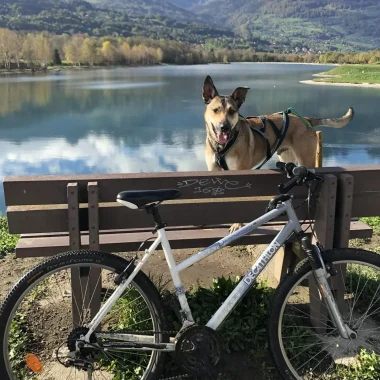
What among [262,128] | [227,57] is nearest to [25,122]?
[262,128]

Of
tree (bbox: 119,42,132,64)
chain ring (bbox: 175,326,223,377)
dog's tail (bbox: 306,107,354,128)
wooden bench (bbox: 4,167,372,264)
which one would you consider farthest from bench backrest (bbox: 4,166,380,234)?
tree (bbox: 119,42,132,64)

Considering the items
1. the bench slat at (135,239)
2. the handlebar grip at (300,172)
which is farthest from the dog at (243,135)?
the handlebar grip at (300,172)

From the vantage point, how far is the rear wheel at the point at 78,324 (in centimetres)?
305

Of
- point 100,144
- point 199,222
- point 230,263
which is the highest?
point 199,222

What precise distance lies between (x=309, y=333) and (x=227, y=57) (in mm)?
153271

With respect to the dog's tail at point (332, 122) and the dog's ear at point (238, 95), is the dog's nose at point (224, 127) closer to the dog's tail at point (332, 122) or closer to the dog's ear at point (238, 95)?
the dog's ear at point (238, 95)

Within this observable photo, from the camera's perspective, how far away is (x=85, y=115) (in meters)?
28.5

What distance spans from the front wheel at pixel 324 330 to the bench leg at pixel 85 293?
1.29 m

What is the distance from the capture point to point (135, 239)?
405cm

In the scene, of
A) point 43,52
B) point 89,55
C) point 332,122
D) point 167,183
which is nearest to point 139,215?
point 167,183

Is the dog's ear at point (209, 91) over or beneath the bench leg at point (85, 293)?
over

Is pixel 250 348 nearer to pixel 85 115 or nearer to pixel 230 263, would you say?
pixel 230 263

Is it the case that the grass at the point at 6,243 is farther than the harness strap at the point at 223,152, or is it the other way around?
the grass at the point at 6,243

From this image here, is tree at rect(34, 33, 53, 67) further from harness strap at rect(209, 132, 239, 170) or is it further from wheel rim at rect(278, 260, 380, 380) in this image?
wheel rim at rect(278, 260, 380, 380)
